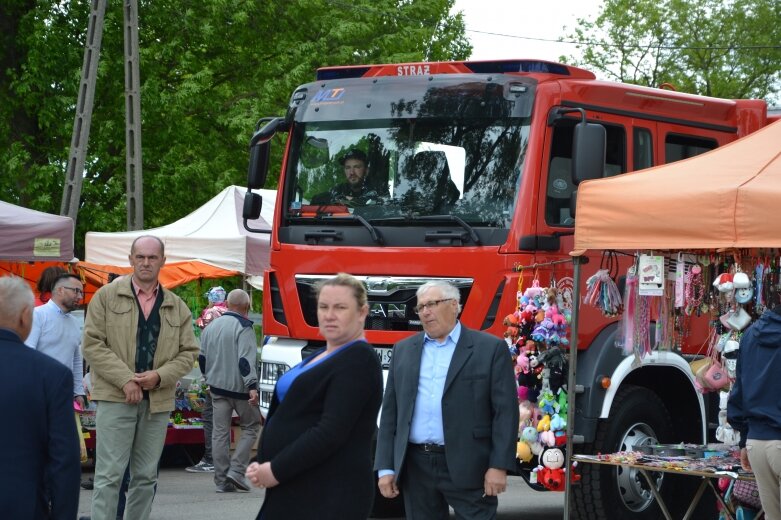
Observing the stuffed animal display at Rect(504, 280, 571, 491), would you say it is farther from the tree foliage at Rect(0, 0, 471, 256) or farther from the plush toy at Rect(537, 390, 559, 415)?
the tree foliage at Rect(0, 0, 471, 256)

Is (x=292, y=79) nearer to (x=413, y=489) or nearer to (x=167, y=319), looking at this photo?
(x=167, y=319)

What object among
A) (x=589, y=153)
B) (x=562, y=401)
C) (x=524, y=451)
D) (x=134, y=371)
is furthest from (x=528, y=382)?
(x=134, y=371)

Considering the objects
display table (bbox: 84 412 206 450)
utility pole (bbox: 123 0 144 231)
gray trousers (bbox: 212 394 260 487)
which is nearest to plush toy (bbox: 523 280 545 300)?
gray trousers (bbox: 212 394 260 487)

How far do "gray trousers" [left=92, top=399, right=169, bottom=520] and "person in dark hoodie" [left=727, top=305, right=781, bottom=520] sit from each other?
3748 millimetres

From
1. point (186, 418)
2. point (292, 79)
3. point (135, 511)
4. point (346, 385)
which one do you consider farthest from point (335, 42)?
point (346, 385)

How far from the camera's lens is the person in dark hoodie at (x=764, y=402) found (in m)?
6.76

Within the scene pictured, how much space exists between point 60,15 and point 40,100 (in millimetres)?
2008

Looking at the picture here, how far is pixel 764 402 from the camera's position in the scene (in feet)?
22.3

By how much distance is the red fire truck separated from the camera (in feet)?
30.2

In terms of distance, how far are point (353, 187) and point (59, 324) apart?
250cm

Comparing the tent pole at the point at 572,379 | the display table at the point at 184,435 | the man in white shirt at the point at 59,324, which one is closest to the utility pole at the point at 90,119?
the display table at the point at 184,435

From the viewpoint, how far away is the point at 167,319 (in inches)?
334

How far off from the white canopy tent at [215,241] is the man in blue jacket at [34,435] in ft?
42.4

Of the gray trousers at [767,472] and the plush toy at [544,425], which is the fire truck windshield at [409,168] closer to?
the plush toy at [544,425]
